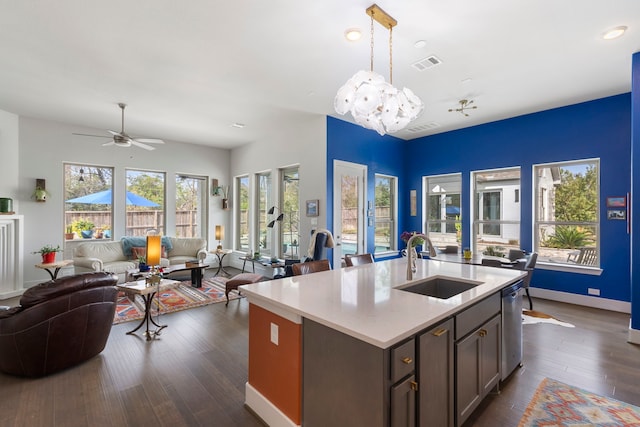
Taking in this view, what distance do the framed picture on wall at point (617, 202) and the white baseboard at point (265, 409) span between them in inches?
212

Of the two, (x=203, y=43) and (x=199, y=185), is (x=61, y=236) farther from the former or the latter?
(x=203, y=43)

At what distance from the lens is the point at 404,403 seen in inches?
56.1

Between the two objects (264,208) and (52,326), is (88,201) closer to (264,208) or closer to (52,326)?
(264,208)

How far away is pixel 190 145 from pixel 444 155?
19.9ft

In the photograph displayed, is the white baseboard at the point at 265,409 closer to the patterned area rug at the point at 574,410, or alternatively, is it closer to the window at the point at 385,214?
the patterned area rug at the point at 574,410

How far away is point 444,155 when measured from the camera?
250 inches

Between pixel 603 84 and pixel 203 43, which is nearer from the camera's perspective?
pixel 203 43

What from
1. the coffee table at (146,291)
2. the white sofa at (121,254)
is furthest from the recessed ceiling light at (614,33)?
the white sofa at (121,254)

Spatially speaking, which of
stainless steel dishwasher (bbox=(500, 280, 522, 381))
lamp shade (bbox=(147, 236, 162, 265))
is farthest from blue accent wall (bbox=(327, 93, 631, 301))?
stainless steel dishwasher (bbox=(500, 280, 522, 381))

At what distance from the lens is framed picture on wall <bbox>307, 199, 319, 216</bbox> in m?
5.41

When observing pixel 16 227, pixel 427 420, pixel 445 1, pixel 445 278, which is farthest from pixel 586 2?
pixel 16 227

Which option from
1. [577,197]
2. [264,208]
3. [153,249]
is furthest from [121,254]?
[577,197]

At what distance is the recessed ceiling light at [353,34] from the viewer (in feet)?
9.24

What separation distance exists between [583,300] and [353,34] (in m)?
5.22
